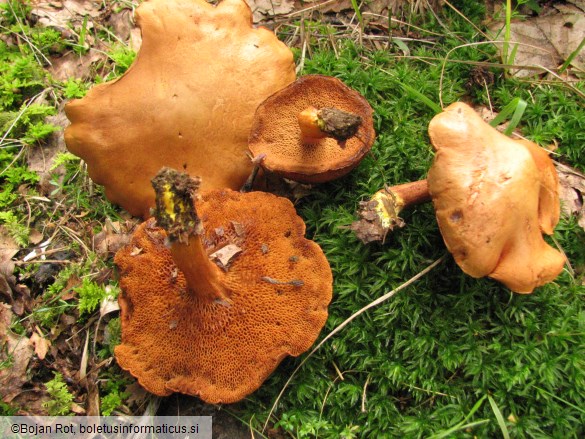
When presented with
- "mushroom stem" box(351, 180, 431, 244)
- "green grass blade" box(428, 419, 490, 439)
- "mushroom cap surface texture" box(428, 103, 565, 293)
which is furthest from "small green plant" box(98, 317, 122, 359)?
"mushroom cap surface texture" box(428, 103, 565, 293)

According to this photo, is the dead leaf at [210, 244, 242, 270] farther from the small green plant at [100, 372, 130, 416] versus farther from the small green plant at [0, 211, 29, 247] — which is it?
the small green plant at [0, 211, 29, 247]

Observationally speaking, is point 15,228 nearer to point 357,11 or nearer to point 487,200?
point 357,11

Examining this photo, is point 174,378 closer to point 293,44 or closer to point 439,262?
point 439,262

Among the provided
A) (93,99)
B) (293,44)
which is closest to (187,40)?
(93,99)

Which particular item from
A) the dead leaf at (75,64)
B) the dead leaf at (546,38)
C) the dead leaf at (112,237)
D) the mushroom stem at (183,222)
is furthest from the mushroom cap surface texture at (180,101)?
the dead leaf at (546,38)

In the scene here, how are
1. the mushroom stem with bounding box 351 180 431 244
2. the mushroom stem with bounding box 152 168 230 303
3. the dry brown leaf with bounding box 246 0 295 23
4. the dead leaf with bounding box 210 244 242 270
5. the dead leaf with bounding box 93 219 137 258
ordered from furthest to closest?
1. the dry brown leaf with bounding box 246 0 295 23
2. the dead leaf with bounding box 93 219 137 258
3. the mushroom stem with bounding box 351 180 431 244
4. the dead leaf with bounding box 210 244 242 270
5. the mushroom stem with bounding box 152 168 230 303

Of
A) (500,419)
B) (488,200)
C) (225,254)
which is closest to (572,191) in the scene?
(488,200)
